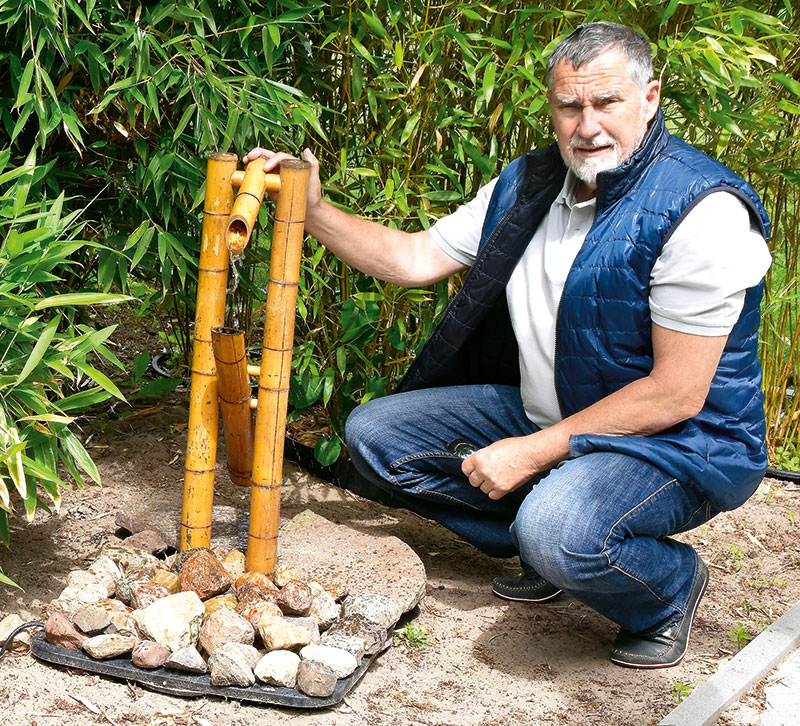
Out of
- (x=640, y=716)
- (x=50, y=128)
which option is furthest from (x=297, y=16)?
(x=640, y=716)

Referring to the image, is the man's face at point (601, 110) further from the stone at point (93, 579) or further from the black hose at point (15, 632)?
the black hose at point (15, 632)

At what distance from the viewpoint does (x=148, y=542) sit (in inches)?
101

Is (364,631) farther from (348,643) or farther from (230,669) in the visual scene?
(230,669)

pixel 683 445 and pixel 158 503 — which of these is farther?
pixel 158 503

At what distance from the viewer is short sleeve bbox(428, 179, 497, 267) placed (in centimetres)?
274

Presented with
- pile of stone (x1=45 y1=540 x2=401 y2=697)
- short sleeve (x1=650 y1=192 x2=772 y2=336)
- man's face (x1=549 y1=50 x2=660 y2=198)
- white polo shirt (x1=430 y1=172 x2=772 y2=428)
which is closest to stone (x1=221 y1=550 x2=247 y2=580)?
pile of stone (x1=45 y1=540 x2=401 y2=697)

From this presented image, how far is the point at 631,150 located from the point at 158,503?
1620 millimetres

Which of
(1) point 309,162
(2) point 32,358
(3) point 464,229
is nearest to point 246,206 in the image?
(1) point 309,162

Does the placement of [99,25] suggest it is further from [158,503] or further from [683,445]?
[683,445]

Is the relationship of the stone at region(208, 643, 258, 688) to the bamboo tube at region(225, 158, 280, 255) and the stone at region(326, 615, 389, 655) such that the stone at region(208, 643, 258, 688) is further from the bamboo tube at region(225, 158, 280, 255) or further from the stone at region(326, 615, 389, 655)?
the bamboo tube at region(225, 158, 280, 255)

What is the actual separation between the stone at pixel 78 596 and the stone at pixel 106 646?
0.12 m

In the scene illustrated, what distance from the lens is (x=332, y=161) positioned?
305cm

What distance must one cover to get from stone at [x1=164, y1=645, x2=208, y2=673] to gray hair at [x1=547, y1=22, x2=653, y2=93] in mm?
1560

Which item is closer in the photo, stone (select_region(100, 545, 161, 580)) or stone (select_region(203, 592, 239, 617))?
stone (select_region(203, 592, 239, 617))
